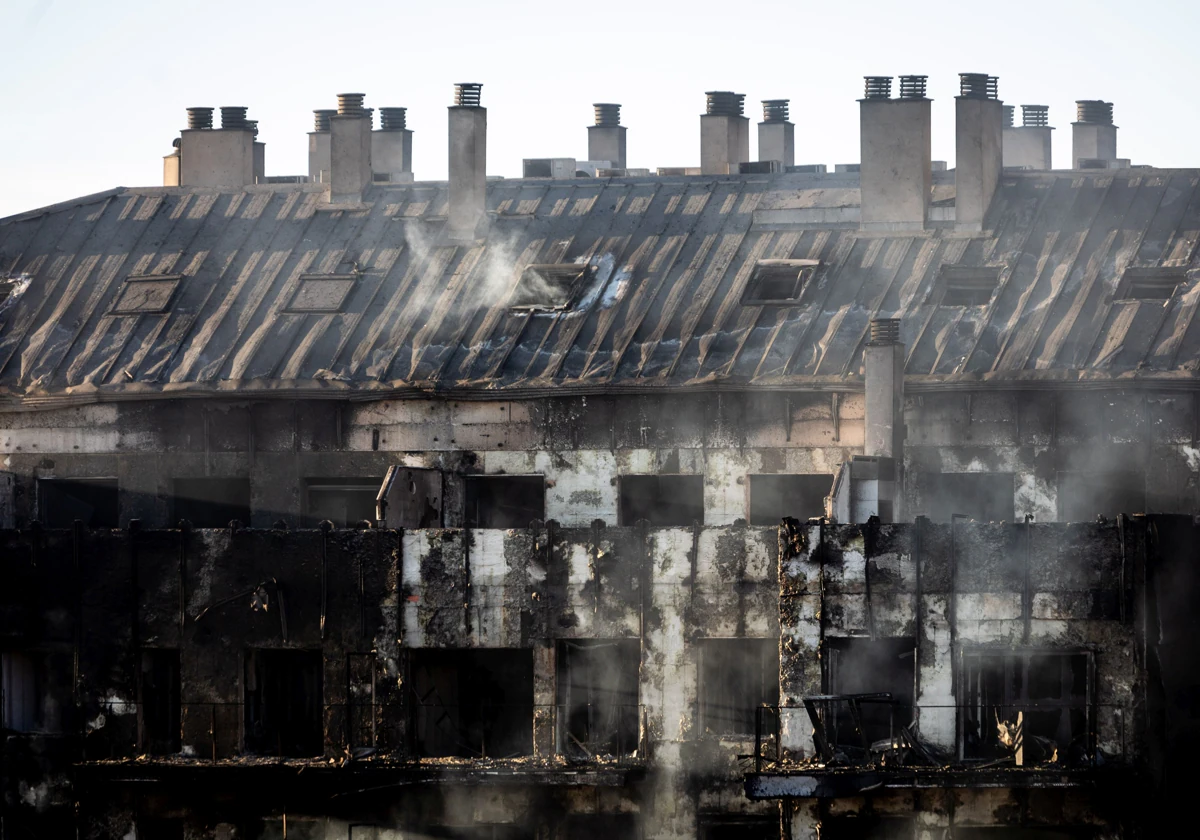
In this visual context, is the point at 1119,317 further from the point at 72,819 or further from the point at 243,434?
the point at 72,819

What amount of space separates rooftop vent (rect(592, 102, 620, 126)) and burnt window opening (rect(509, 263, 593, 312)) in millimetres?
13578

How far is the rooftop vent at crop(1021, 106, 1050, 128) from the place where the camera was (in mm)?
50094

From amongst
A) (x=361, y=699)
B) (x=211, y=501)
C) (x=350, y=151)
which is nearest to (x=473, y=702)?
(x=361, y=699)

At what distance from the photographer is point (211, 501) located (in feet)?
115

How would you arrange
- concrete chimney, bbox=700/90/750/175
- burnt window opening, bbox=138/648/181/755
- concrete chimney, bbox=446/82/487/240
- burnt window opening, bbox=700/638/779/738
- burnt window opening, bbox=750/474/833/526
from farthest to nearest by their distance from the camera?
concrete chimney, bbox=700/90/750/175, concrete chimney, bbox=446/82/487/240, burnt window opening, bbox=750/474/833/526, burnt window opening, bbox=138/648/181/755, burnt window opening, bbox=700/638/779/738

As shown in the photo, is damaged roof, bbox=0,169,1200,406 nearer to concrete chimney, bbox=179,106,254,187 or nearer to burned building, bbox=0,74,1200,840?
burned building, bbox=0,74,1200,840

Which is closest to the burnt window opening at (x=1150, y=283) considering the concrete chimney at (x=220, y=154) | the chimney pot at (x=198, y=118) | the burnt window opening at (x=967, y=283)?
the burnt window opening at (x=967, y=283)

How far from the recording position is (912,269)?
114 feet

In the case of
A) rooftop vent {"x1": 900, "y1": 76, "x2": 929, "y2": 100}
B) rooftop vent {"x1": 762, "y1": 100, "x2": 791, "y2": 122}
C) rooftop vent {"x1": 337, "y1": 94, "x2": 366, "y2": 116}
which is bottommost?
rooftop vent {"x1": 900, "y1": 76, "x2": 929, "y2": 100}

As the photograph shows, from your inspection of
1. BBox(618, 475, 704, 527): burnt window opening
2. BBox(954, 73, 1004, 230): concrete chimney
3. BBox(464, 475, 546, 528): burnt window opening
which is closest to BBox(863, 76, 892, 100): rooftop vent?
BBox(954, 73, 1004, 230): concrete chimney

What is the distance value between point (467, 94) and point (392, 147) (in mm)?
10370

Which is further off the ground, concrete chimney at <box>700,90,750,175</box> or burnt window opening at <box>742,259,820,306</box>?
concrete chimney at <box>700,90,750,175</box>

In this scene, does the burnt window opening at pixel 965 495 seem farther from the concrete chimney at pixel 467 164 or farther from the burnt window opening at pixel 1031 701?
the concrete chimney at pixel 467 164

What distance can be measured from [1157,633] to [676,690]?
6668 mm
